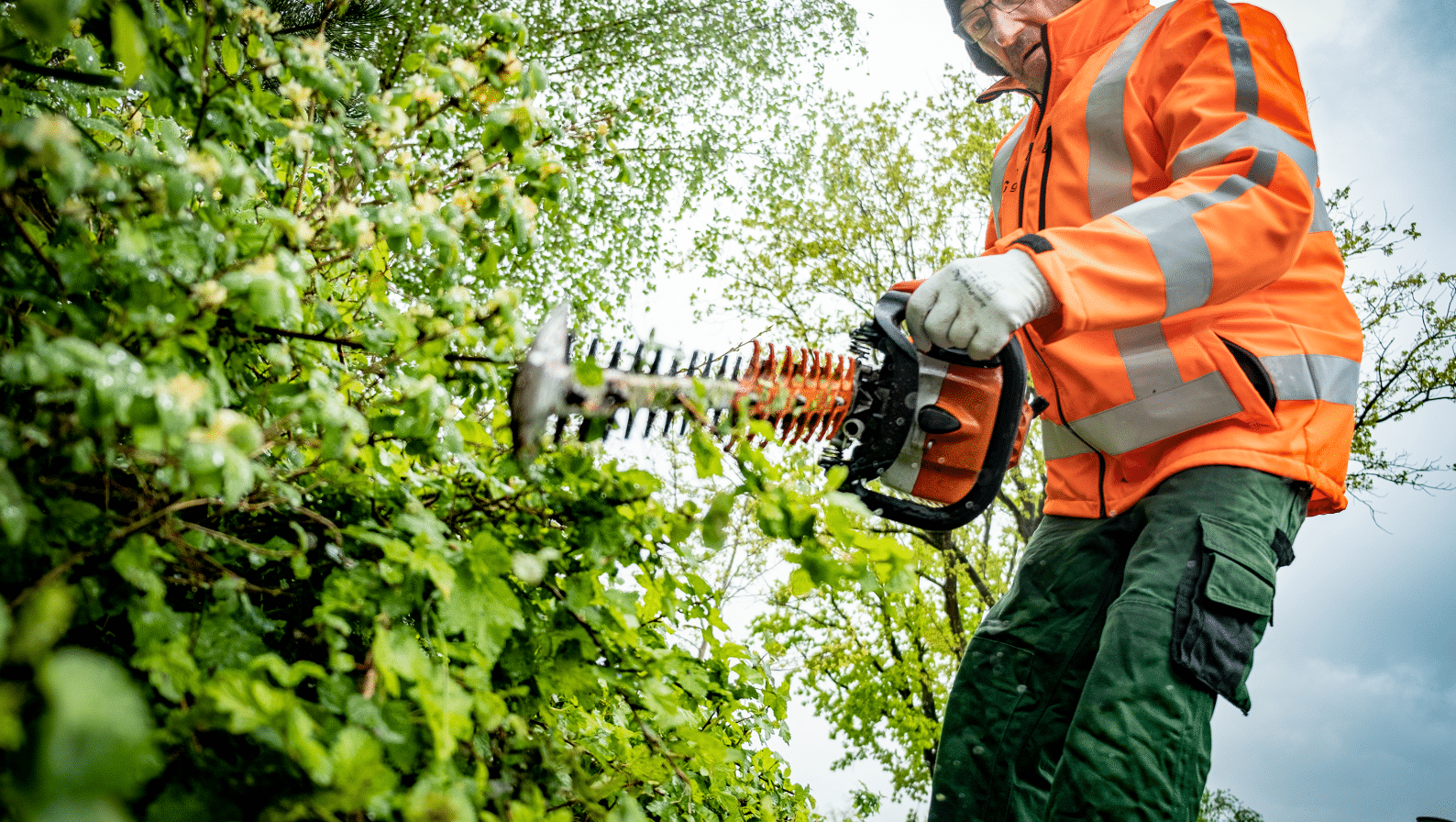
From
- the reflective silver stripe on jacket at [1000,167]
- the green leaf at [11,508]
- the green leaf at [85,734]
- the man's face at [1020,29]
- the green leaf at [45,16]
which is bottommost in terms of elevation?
the green leaf at [85,734]

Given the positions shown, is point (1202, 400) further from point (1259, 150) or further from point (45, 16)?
point (45, 16)

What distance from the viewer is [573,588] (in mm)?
1158

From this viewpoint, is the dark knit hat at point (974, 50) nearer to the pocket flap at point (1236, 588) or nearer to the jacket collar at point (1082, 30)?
the jacket collar at point (1082, 30)

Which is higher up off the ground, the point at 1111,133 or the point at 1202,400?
the point at 1111,133

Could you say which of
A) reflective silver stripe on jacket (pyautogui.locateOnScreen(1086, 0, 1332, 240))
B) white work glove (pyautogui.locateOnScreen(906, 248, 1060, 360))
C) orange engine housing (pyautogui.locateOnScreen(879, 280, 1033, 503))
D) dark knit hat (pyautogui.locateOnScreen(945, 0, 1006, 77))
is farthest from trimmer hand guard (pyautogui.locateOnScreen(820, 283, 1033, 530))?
dark knit hat (pyautogui.locateOnScreen(945, 0, 1006, 77))

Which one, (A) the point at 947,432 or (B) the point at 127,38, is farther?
(A) the point at 947,432

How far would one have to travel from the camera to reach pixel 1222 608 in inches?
62.2

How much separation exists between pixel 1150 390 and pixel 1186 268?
318 mm

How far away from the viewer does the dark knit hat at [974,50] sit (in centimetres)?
270

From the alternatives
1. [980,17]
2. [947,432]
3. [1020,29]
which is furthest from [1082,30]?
[947,432]

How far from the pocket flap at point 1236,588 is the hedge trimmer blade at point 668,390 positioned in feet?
2.62

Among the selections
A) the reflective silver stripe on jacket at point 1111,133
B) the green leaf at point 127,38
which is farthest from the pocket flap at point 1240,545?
the green leaf at point 127,38

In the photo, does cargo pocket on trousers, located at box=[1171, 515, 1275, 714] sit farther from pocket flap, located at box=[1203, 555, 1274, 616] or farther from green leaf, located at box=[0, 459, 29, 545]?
green leaf, located at box=[0, 459, 29, 545]

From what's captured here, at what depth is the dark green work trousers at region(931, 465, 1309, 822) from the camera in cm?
151
